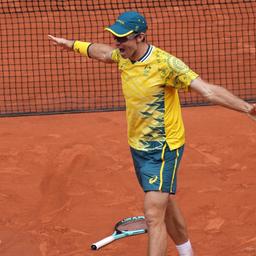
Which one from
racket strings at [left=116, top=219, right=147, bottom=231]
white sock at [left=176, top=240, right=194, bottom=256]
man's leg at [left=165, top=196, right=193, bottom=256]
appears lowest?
racket strings at [left=116, top=219, right=147, bottom=231]

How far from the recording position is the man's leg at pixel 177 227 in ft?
22.8

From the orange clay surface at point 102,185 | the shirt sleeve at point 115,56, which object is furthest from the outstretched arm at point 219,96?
the orange clay surface at point 102,185

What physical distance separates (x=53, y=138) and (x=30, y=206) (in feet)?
6.48

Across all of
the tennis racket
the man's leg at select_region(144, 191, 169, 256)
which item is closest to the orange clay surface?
the tennis racket

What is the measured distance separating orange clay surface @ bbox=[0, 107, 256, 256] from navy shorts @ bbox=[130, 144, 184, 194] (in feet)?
4.14

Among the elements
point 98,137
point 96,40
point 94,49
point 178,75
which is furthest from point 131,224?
point 96,40

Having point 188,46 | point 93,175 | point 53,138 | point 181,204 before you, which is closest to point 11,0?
point 188,46

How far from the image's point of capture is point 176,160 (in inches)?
264

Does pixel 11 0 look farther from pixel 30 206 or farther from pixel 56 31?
pixel 30 206

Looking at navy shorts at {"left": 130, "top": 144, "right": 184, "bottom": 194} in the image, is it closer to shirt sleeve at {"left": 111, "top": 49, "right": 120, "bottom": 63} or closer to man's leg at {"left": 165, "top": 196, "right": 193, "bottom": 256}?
man's leg at {"left": 165, "top": 196, "right": 193, "bottom": 256}

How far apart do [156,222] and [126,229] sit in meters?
1.40

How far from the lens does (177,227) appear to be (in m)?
6.98

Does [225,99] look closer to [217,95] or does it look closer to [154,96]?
[217,95]

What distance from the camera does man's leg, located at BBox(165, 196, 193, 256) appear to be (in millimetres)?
6957
